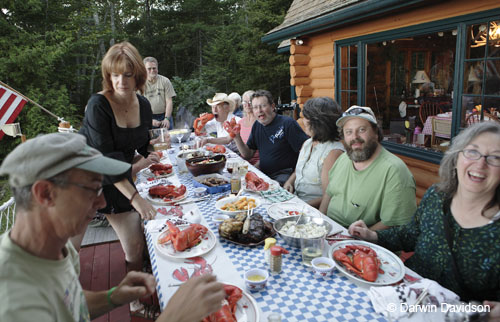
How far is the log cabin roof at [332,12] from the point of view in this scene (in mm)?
3491

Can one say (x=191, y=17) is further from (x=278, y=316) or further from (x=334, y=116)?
(x=278, y=316)

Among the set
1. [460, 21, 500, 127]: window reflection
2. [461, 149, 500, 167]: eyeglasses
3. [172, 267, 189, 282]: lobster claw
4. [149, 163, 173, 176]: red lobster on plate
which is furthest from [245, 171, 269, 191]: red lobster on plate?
[460, 21, 500, 127]: window reflection

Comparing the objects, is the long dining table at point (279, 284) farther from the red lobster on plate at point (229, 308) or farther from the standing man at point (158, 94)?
the standing man at point (158, 94)

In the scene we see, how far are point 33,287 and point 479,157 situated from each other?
1.70m

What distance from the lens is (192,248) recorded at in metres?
Result: 1.65

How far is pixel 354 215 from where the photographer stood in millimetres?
2131

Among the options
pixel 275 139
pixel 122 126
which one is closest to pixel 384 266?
pixel 122 126

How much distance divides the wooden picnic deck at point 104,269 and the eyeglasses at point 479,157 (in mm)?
2488

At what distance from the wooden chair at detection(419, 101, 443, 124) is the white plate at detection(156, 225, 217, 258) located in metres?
4.21

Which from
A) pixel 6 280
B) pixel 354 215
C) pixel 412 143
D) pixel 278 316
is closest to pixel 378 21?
pixel 412 143

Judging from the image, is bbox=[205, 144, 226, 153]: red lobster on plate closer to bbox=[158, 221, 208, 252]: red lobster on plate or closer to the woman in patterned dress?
bbox=[158, 221, 208, 252]: red lobster on plate

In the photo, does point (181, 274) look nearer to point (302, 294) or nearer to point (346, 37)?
point (302, 294)

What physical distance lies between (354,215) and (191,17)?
58.4 feet

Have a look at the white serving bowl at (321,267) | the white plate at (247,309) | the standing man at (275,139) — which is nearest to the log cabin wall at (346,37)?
the standing man at (275,139)
